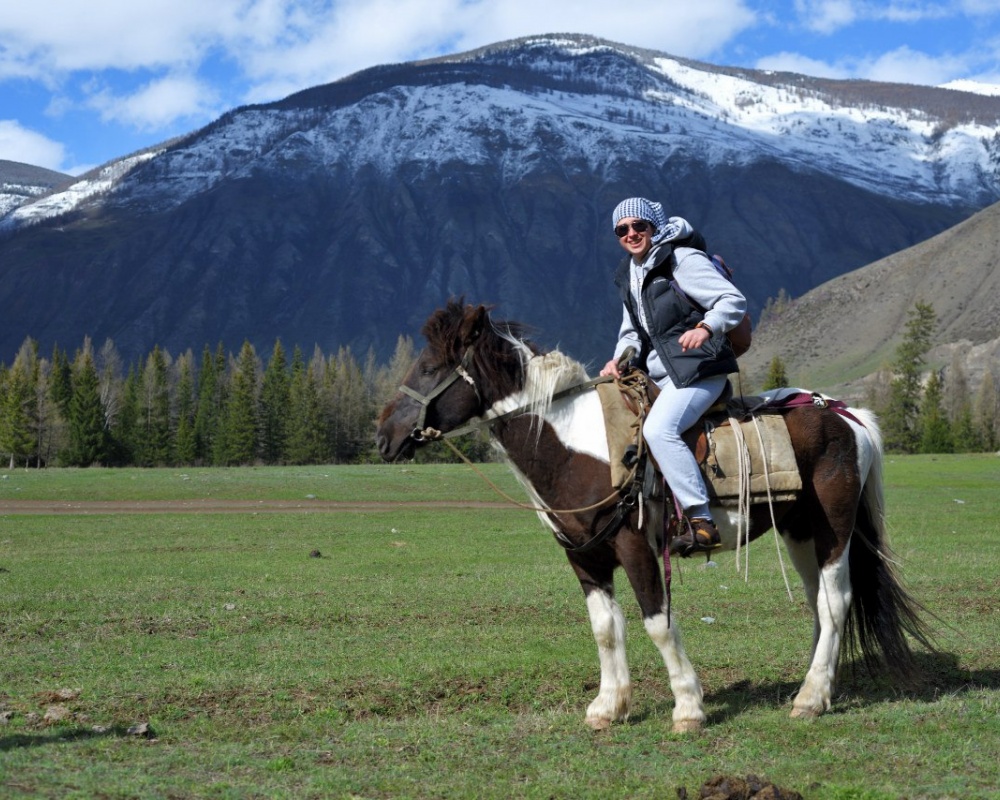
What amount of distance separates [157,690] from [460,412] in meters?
3.86

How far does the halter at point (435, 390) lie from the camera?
888 centimetres

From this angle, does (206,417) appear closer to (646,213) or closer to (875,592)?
(875,592)

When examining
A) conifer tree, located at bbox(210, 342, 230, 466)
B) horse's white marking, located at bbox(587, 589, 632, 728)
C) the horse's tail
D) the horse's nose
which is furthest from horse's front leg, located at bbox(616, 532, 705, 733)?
conifer tree, located at bbox(210, 342, 230, 466)

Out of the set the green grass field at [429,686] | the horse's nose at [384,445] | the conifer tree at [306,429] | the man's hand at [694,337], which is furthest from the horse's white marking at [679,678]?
the conifer tree at [306,429]

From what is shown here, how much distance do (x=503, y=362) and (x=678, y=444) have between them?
159cm

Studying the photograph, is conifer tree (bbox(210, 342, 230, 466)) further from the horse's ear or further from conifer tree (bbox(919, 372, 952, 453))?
the horse's ear

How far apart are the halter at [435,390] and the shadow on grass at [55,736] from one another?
324cm

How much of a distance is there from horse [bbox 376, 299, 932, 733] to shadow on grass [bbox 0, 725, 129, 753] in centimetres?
301

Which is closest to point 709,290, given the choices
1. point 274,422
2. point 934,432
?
point 934,432

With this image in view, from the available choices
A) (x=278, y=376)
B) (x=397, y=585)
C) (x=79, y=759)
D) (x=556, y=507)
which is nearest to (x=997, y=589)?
(x=397, y=585)

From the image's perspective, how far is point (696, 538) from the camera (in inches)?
344

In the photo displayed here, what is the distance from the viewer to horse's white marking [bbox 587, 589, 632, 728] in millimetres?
8812

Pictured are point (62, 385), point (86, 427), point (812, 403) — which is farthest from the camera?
point (62, 385)

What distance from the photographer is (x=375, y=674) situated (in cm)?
1055
